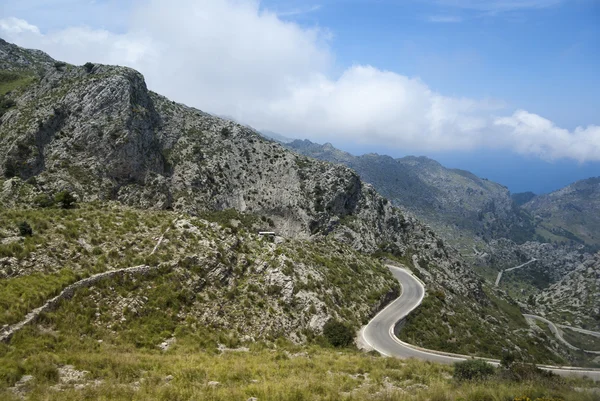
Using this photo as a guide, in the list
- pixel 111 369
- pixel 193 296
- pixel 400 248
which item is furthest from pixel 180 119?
pixel 111 369

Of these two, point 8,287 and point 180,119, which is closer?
point 8,287

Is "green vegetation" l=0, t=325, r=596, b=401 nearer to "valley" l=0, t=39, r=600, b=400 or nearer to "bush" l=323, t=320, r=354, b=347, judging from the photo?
"valley" l=0, t=39, r=600, b=400

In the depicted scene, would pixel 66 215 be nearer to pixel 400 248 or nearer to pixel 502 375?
pixel 502 375

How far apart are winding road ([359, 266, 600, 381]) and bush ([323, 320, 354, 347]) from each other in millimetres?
3319

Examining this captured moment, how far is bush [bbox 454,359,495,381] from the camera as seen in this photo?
1964cm

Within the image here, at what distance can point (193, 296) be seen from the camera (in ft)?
99.1

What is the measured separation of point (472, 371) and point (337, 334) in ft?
55.2

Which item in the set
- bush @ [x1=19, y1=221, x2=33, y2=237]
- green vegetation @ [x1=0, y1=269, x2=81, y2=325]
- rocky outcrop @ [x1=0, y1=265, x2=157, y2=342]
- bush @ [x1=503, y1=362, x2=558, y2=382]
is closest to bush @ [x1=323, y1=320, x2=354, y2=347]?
bush @ [x1=503, y1=362, x2=558, y2=382]

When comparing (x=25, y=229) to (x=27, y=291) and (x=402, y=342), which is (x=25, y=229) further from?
(x=402, y=342)

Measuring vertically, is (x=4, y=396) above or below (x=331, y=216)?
below

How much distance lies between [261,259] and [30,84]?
9023 centimetres

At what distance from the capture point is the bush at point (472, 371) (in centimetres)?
1964

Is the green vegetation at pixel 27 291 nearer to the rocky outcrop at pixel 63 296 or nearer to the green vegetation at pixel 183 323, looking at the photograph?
the green vegetation at pixel 183 323

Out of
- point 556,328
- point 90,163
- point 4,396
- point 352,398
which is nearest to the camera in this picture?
point 4,396
